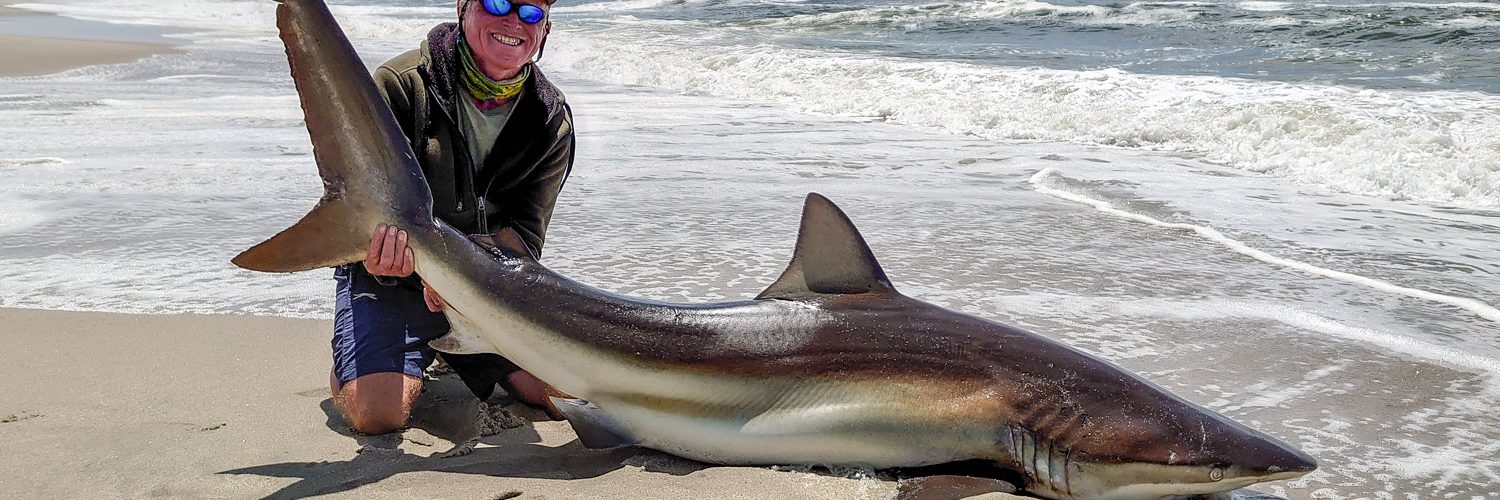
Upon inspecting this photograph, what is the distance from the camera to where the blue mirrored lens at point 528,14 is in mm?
3439

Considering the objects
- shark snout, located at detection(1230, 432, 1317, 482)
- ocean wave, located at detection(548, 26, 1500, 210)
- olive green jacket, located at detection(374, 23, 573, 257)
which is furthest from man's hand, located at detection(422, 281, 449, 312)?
ocean wave, located at detection(548, 26, 1500, 210)

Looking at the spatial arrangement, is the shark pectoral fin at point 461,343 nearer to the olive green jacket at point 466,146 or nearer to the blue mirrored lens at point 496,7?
the olive green jacket at point 466,146

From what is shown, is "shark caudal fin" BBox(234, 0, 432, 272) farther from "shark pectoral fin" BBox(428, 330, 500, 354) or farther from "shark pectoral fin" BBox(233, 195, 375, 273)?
"shark pectoral fin" BBox(428, 330, 500, 354)

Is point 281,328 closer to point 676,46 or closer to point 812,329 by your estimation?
point 812,329

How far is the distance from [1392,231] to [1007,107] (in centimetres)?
597

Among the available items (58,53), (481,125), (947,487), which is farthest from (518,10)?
(58,53)

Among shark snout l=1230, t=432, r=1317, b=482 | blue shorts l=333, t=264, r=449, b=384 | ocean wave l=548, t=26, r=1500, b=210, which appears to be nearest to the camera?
shark snout l=1230, t=432, r=1317, b=482

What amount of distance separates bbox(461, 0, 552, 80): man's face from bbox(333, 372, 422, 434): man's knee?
36.9 inches

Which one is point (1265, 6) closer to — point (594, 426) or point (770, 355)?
point (770, 355)

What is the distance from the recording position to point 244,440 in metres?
3.38

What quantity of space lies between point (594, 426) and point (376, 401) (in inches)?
32.0

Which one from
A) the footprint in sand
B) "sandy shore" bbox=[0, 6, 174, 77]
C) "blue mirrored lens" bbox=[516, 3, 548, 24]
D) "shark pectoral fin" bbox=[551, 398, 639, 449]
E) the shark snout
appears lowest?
"sandy shore" bbox=[0, 6, 174, 77]

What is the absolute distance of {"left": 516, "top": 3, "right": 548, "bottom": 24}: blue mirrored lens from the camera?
11.3 ft

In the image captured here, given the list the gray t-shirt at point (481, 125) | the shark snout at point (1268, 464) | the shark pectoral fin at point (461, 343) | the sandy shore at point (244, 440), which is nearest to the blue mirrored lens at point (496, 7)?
the gray t-shirt at point (481, 125)
